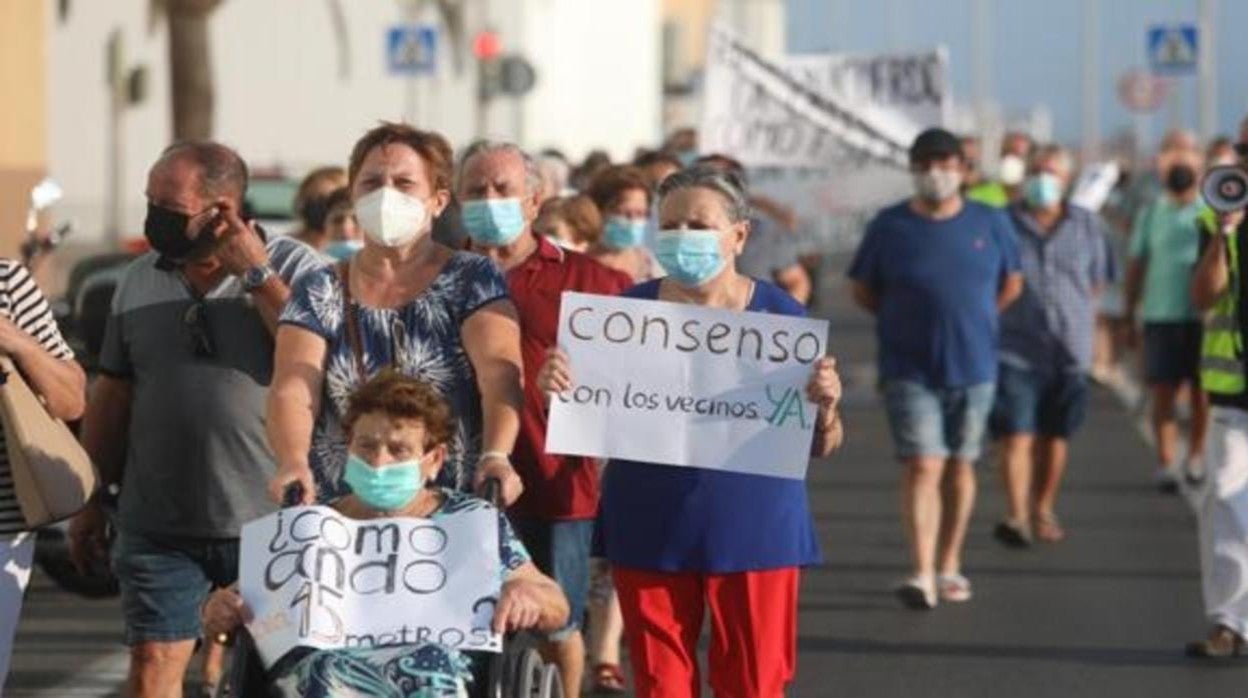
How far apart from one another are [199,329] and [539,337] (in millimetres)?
1480

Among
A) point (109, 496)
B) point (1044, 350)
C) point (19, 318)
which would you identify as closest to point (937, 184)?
point (1044, 350)

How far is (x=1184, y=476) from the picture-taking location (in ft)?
69.6

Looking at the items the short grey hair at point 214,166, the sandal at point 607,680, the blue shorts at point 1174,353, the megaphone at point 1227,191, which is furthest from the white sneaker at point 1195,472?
the short grey hair at point 214,166

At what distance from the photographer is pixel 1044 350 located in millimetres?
17969

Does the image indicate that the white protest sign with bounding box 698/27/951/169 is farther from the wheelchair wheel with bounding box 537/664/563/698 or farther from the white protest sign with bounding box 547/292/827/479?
the wheelchair wheel with bounding box 537/664/563/698

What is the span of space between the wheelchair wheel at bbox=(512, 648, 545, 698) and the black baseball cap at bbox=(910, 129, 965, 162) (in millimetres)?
7100

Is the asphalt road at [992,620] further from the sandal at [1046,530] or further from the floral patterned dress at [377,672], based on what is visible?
the floral patterned dress at [377,672]

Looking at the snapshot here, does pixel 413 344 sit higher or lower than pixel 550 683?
higher

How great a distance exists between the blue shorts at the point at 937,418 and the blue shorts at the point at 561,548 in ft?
14.8

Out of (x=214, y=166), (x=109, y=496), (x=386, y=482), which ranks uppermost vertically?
(x=214, y=166)

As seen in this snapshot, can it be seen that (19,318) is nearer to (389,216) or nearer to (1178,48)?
(389,216)

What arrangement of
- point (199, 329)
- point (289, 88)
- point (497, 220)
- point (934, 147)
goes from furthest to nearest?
point (289, 88)
point (934, 147)
point (497, 220)
point (199, 329)

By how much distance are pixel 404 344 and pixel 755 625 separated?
3.62ft

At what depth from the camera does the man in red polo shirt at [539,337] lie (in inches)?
420
